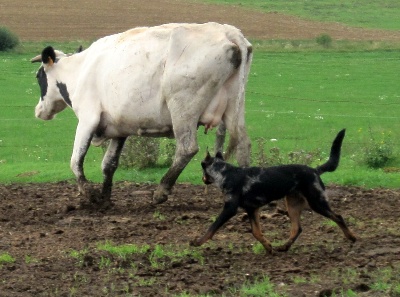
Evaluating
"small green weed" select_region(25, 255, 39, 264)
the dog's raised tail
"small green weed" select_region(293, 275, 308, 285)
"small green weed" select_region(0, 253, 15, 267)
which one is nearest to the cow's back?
the dog's raised tail

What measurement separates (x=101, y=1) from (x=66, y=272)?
64.9m

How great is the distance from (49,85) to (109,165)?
1.76 m

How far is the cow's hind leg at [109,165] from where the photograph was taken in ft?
43.2

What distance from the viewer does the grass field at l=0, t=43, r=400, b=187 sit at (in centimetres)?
1691

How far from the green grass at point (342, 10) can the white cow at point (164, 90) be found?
57.6 meters

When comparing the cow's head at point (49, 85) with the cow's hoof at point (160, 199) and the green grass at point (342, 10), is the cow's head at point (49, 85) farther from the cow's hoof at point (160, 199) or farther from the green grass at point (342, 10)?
the green grass at point (342, 10)

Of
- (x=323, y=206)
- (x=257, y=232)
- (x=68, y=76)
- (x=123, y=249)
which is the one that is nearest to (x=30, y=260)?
(x=123, y=249)

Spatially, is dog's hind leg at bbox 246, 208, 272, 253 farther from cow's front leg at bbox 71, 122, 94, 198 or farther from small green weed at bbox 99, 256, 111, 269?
cow's front leg at bbox 71, 122, 94, 198

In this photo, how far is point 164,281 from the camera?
8.38 m

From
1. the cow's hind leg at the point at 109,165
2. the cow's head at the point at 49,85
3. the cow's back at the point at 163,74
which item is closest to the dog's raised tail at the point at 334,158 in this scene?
the cow's back at the point at 163,74

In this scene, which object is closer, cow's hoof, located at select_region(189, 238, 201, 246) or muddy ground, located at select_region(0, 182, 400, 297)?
muddy ground, located at select_region(0, 182, 400, 297)

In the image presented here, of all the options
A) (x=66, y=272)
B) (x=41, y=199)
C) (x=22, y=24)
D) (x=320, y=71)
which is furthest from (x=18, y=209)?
(x=22, y=24)

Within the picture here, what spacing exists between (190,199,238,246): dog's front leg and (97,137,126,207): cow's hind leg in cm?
349

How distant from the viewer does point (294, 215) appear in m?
9.97
